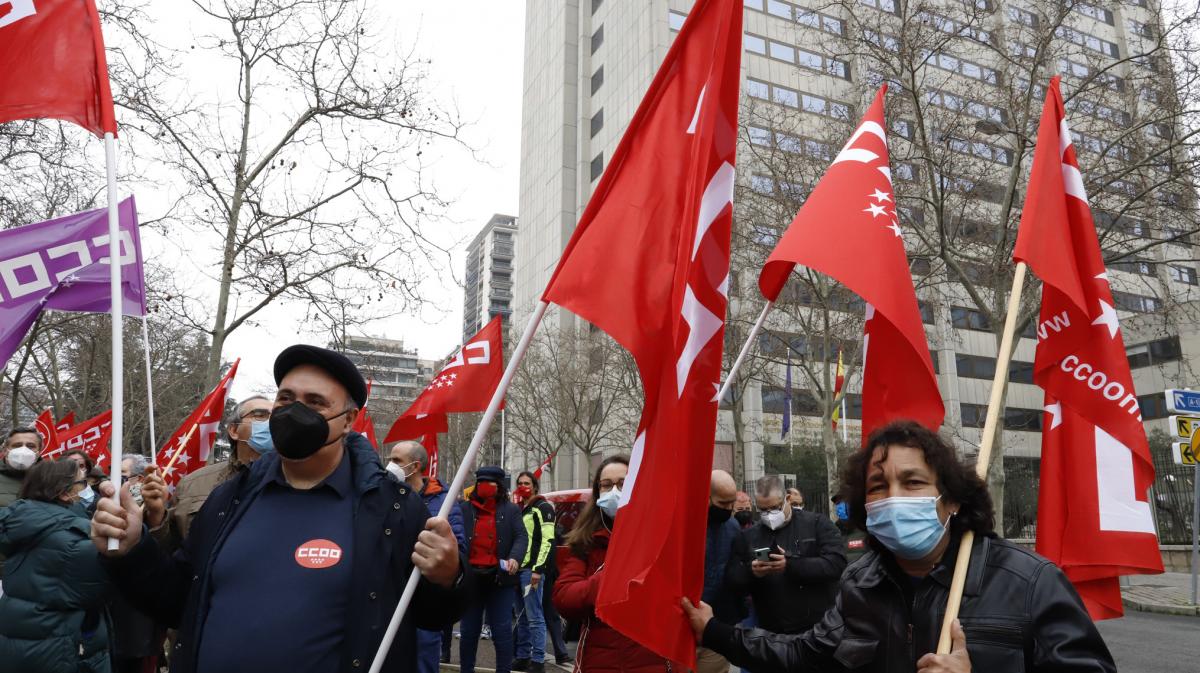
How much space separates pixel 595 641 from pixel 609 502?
693 mm

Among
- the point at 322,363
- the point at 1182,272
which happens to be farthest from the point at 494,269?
the point at 322,363

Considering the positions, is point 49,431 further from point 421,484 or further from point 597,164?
point 597,164

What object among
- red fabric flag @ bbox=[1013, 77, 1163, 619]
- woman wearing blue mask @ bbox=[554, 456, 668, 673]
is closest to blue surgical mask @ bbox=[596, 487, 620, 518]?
woman wearing blue mask @ bbox=[554, 456, 668, 673]

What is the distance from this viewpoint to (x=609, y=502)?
4.36 metres

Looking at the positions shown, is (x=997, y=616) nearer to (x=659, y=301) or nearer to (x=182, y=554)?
(x=659, y=301)

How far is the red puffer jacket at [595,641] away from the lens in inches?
159

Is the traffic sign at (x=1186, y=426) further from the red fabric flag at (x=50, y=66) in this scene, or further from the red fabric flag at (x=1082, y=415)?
the red fabric flag at (x=50, y=66)

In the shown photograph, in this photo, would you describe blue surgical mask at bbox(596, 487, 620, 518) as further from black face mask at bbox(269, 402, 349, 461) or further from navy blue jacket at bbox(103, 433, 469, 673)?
black face mask at bbox(269, 402, 349, 461)

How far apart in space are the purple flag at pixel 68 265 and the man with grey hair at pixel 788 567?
4076mm

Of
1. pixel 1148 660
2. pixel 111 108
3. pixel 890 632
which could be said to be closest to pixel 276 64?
pixel 111 108

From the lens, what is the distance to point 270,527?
2.62m

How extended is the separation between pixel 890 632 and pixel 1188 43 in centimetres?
1490

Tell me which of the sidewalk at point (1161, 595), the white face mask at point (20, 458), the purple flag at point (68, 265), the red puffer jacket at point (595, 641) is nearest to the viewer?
the red puffer jacket at point (595, 641)

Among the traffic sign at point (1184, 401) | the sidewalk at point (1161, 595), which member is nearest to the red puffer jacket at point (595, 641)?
the traffic sign at point (1184, 401)
